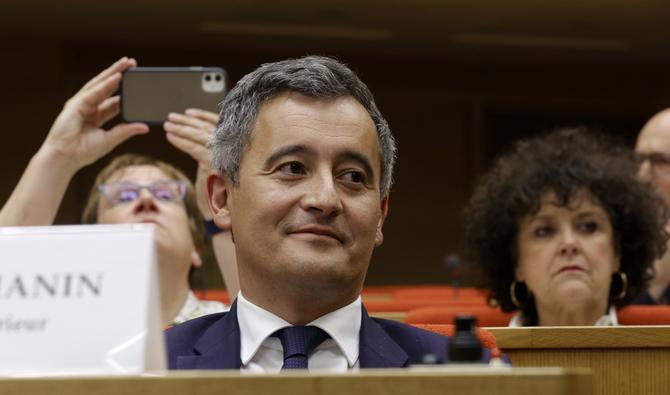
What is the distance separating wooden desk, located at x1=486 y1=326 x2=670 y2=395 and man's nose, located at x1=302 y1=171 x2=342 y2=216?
0.43 meters

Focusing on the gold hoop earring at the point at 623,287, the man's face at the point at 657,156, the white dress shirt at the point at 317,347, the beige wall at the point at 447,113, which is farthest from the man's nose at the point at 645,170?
the beige wall at the point at 447,113

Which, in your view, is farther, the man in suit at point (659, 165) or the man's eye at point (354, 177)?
the man in suit at point (659, 165)

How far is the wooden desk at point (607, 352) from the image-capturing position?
79.4 inches

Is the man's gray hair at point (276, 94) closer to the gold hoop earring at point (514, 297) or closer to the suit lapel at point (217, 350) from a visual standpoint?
the suit lapel at point (217, 350)

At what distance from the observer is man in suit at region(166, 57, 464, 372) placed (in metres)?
1.81

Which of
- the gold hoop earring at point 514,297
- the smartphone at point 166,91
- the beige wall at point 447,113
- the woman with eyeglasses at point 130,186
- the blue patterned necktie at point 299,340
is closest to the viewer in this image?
the blue patterned necktie at point 299,340

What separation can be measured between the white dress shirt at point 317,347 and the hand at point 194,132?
736 millimetres

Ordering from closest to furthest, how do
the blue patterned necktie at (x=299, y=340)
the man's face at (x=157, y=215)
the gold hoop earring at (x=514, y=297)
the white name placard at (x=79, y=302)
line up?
1. the white name placard at (x=79, y=302)
2. the blue patterned necktie at (x=299, y=340)
3. the man's face at (x=157, y=215)
4. the gold hoop earring at (x=514, y=297)

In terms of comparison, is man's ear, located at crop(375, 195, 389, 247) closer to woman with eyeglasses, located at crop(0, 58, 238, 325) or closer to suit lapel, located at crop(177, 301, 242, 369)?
suit lapel, located at crop(177, 301, 242, 369)

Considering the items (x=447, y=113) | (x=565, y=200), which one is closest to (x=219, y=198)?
(x=565, y=200)

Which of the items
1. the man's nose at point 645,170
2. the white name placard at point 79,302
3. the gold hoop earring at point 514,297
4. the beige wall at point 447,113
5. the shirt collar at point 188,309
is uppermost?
the beige wall at point 447,113

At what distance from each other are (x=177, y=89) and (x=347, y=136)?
0.94 metres

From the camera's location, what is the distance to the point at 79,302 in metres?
1.26

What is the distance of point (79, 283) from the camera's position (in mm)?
1283
